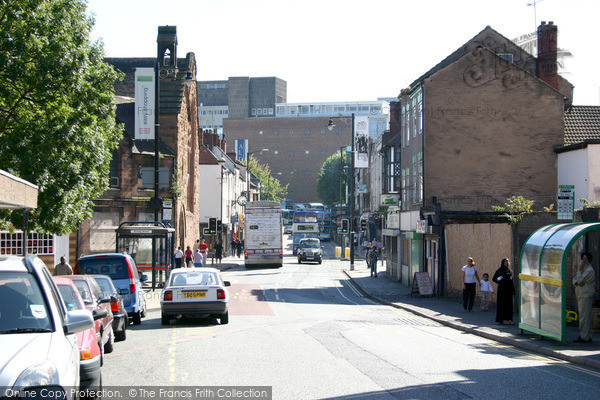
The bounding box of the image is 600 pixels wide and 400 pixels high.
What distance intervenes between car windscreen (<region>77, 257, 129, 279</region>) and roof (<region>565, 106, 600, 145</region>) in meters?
22.7

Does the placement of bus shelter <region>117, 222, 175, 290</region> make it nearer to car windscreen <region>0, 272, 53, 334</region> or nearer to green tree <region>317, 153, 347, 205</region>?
car windscreen <region>0, 272, 53, 334</region>

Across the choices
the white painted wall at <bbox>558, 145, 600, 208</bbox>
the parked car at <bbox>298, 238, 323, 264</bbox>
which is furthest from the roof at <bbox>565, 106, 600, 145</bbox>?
the parked car at <bbox>298, 238, 323, 264</bbox>

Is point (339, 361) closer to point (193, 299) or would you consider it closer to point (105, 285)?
point (105, 285)

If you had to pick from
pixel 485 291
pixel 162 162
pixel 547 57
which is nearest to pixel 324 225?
pixel 162 162

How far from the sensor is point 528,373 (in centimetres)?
1090

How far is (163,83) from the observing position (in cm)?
4612

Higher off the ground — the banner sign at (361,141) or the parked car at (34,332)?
the banner sign at (361,141)

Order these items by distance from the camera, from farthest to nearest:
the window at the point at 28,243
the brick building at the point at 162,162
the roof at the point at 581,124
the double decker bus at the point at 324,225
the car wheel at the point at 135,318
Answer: the double decker bus at the point at 324,225 < the brick building at the point at 162,162 < the window at the point at 28,243 < the roof at the point at 581,124 < the car wheel at the point at 135,318

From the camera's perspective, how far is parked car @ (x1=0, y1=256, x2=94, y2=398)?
5.10 metres

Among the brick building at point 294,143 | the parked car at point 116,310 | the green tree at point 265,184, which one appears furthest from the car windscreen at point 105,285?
the brick building at point 294,143

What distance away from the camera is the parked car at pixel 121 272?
18.1m

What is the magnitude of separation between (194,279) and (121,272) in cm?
197

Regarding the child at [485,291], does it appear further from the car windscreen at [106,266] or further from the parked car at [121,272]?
the car windscreen at [106,266]

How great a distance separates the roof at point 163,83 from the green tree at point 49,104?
23993mm
